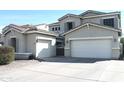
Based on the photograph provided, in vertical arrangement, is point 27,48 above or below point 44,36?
below

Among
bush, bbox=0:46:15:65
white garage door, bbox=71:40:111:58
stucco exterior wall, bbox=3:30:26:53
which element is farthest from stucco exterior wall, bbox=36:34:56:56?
bush, bbox=0:46:15:65

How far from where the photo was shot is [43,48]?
61.0ft

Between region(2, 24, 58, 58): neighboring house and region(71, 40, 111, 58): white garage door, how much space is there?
3.46 m

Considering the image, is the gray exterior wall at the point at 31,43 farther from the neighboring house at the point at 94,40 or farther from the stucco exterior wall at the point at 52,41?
the neighboring house at the point at 94,40

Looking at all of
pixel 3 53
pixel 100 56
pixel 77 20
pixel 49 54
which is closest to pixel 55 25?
pixel 77 20

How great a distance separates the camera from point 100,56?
667 inches

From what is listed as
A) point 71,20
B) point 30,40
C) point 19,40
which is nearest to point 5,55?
point 30,40

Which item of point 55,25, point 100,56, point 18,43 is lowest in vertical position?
point 100,56

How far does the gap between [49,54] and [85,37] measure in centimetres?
544

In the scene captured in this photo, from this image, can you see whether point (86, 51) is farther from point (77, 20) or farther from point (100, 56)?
point (77, 20)

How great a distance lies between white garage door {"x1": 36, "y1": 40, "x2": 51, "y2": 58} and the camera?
17.6m

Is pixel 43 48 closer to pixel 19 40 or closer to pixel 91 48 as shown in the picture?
pixel 19 40

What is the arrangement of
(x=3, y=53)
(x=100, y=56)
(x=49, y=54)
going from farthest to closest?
(x=49, y=54), (x=100, y=56), (x=3, y=53)

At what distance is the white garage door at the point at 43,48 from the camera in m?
17.6
